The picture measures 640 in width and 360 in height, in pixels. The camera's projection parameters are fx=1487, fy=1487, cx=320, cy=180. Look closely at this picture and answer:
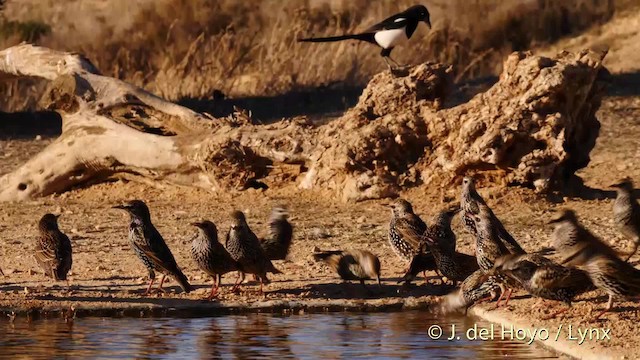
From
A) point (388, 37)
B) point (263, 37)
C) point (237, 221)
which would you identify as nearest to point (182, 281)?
point (237, 221)

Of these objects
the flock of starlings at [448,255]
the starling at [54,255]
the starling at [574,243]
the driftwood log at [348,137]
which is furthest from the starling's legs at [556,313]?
the driftwood log at [348,137]

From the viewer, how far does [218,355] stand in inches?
372

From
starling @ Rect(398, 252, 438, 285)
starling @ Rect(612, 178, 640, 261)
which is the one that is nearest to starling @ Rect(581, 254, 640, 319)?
starling @ Rect(398, 252, 438, 285)

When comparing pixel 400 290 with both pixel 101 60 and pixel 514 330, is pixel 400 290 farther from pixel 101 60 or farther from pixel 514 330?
pixel 101 60

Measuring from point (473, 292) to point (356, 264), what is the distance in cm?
141

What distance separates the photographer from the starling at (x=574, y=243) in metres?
9.82

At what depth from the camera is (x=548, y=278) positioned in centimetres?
971

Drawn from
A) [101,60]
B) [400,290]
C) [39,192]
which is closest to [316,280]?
Answer: [400,290]

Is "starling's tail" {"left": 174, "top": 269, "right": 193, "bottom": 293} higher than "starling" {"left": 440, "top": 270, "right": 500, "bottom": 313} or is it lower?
higher

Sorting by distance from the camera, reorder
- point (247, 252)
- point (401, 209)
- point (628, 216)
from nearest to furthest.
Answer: point (247, 252) < point (401, 209) < point (628, 216)

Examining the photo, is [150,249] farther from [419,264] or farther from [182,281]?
[419,264]

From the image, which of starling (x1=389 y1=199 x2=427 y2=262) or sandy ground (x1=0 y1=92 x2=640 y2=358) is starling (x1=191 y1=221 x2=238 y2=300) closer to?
sandy ground (x1=0 y1=92 x2=640 y2=358)

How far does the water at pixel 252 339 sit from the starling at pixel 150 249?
24.8 inches

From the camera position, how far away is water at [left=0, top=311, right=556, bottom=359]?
9398 mm
